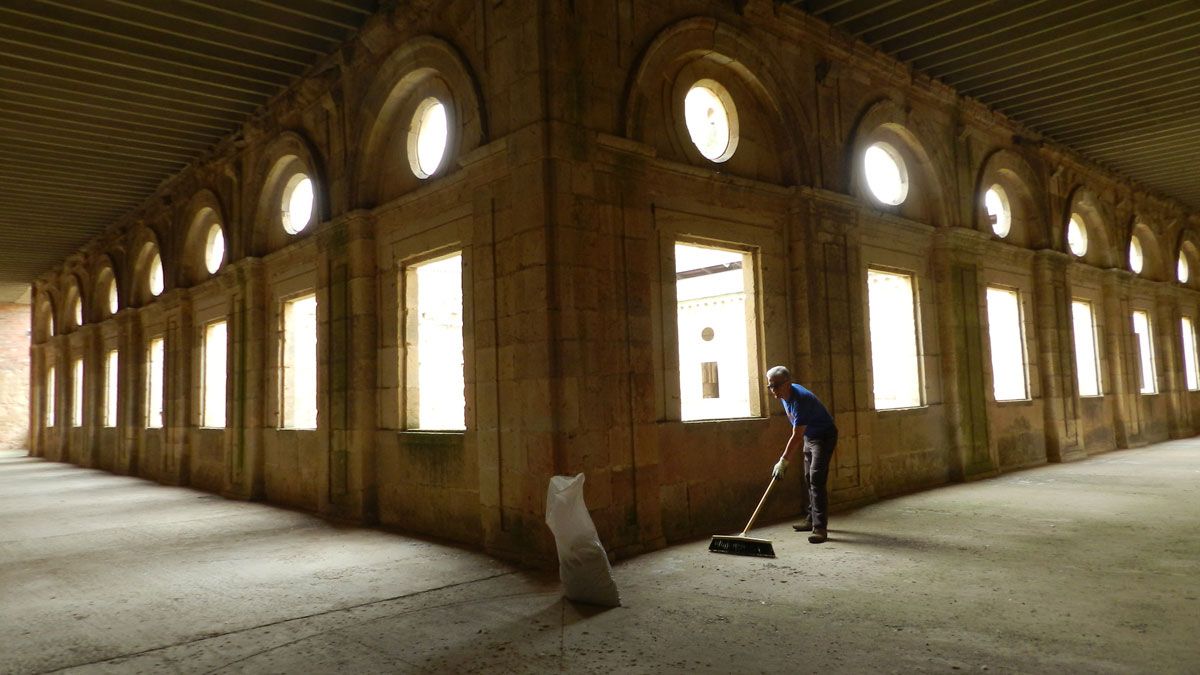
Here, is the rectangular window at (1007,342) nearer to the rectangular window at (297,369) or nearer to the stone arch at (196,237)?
the rectangular window at (297,369)

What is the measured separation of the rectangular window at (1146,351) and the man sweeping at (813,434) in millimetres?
13774

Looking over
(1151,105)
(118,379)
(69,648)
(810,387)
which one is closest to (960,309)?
(810,387)

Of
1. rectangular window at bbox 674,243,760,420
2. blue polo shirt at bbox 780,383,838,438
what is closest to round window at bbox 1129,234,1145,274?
rectangular window at bbox 674,243,760,420

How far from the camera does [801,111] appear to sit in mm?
8727

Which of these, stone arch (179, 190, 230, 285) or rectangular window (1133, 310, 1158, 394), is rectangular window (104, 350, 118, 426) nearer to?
stone arch (179, 190, 230, 285)

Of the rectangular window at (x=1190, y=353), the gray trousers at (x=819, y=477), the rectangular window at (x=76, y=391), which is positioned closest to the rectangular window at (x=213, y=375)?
the rectangular window at (x=76, y=391)

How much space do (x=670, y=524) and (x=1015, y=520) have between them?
350cm

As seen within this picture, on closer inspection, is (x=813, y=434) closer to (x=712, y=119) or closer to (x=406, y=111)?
(x=712, y=119)

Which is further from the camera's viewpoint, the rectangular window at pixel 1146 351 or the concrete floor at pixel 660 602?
the rectangular window at pixel 1146 351

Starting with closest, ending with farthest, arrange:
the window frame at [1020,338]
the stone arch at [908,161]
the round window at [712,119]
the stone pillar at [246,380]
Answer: the round window at [712,119] < the stone arch at [908,161] < the stone pillar at [246,380] < the window frame at [1020,338]

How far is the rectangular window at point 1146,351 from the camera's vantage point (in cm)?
1672

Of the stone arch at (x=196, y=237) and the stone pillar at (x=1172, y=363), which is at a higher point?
the stone arch at (x=196, y=237)

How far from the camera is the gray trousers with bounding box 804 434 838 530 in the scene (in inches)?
266

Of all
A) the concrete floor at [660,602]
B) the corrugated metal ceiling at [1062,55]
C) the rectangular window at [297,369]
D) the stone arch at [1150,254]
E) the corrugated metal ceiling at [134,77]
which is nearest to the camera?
the concrete floor at [660,602]
